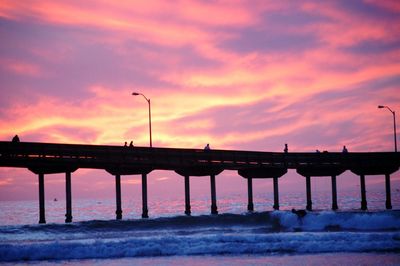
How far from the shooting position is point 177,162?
5269 centimetres

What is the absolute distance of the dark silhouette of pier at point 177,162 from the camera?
46438mm

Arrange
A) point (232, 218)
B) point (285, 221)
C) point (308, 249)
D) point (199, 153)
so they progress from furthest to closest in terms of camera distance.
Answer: point (199, 153)
point (232, 218)
point (285, 221)
point (308, 249)

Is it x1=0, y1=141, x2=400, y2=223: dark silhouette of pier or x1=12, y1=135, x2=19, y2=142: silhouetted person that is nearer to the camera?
x1=12, y1=135, x2=19, y2=142: silhouetted person

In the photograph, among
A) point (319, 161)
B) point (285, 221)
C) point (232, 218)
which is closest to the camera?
point (285, 221)

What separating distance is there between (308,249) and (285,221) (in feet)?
54.6

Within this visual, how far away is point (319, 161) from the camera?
200 ft

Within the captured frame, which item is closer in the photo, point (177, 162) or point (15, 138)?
point (15, 138)

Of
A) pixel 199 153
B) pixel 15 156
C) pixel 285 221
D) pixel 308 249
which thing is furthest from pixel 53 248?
pixel 199 153

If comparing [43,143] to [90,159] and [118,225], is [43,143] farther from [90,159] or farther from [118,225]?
[118,225]

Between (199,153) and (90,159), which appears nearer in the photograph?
(90,159)

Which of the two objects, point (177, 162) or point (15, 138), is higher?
point (15, 138)

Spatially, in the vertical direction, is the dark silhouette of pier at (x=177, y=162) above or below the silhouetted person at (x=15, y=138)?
below

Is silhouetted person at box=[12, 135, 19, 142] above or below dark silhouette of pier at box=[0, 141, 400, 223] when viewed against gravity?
above

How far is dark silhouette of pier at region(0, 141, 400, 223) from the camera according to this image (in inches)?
1828
